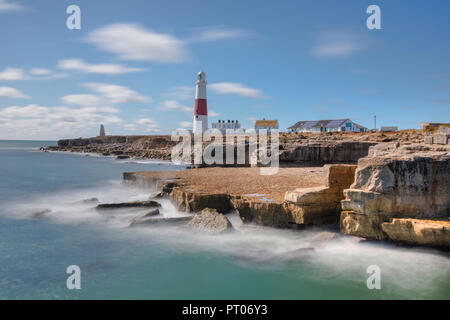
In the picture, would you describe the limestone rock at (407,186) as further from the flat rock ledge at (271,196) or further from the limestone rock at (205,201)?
the limestone rock at (205,201)

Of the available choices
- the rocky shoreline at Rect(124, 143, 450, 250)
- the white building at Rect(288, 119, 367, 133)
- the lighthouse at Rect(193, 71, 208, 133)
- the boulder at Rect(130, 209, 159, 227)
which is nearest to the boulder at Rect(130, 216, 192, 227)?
the boulder at Rect(130, 209, 159, 227)

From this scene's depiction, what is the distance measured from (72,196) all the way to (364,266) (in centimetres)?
1660

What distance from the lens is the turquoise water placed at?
292 inches

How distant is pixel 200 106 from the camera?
1812 inches

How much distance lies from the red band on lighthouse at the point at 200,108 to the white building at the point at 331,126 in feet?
65.5

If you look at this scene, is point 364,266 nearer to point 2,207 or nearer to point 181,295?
point 181,295

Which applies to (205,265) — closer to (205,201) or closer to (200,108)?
(205,201)

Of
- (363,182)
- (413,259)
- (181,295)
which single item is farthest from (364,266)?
(181,295)

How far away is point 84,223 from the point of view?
1265 cm

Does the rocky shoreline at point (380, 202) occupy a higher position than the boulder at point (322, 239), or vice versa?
the rocky shoreline at point (380, 202)

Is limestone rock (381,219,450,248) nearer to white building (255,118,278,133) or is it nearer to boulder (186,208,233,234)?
boulder (186,208,233,234)

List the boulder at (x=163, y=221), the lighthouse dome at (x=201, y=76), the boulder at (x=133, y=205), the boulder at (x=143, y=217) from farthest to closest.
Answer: the lighthouse dome at (x=201, y=76)
the boulder at (x=133, y=205)
the boulder at (x=143, y=217)
the boulder at (x=163, y=221)

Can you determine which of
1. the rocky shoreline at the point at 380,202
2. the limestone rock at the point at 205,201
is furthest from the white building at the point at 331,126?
the rocky shoreline at the point at 380,202

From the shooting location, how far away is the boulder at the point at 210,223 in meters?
10.4
